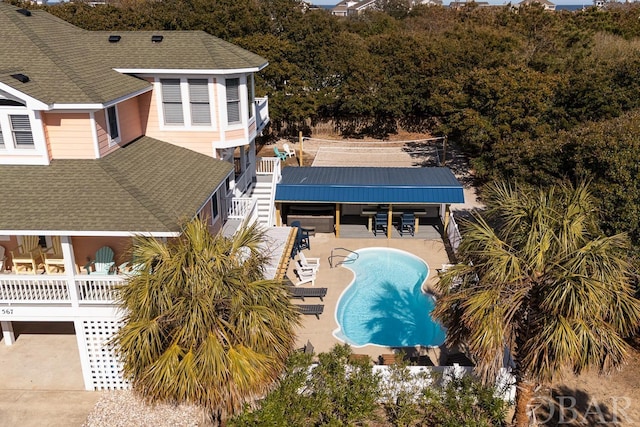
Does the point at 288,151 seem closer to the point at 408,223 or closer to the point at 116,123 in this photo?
the point at 408,223

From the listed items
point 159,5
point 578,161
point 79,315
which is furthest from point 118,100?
point 159,5

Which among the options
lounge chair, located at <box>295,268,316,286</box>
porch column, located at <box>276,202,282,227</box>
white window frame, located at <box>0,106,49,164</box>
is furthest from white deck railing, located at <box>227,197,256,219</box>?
white window frame, located at <box>0,106,49,164</box>

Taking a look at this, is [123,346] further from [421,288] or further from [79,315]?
[421,288]

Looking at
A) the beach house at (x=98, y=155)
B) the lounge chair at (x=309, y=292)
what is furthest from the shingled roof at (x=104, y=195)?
the lounge chair at (x=309, y=292)

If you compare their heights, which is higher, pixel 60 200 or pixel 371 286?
pixel 60 200

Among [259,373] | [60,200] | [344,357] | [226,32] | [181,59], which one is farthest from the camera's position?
[226,32]
